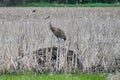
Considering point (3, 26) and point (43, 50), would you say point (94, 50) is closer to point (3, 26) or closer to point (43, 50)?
point (43, 50)

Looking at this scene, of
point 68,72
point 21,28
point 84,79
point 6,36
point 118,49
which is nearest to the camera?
point 84,79

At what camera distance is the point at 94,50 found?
1208 centimetres

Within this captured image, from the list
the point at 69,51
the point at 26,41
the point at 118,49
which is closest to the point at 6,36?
the point at 26,41

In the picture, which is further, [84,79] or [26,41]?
[26,41]

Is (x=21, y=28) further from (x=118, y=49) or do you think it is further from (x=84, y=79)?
(x=84, y=79)

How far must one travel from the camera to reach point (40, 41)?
497 inches

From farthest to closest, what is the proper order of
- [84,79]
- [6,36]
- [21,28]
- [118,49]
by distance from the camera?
[21,28]
[6,36]
[118,49]
[84,79]

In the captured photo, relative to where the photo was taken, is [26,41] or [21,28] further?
[21,28]

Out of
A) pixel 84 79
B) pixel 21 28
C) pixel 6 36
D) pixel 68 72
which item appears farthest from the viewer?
pixel 21 28

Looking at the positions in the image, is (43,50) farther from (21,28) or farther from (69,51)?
(21,28)

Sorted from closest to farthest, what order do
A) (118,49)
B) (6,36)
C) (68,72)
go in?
(68,72) → (118,49) → (6,36)

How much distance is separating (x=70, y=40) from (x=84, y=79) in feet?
7.40

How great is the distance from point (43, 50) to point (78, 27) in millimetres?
3860

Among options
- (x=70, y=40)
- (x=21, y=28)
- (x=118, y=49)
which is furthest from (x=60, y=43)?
(x=21, y=28)
